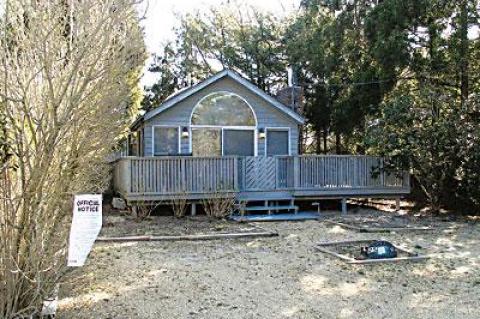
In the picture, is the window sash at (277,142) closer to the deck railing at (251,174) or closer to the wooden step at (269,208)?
the deck railing at (251,174)

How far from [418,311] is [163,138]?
33.0 ft

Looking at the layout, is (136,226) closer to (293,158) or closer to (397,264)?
(293,158)

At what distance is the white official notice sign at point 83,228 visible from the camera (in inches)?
141

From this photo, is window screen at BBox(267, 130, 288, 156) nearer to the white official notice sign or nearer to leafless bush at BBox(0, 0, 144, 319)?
leafless bush at BBox(0, 0, 144, 319)

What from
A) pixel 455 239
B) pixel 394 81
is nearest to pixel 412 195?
pixel 394 81

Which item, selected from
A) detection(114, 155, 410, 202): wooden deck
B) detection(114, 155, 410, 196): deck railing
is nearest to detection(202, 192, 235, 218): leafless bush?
detection(114, 155, 410, 202): wooden deck

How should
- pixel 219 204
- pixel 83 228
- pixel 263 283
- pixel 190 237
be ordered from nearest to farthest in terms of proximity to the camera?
pixel 83 228, pixel 263 283, pixel 190 237, pixel 219 204

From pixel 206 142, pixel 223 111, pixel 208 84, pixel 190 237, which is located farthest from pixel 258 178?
pixel 190 237

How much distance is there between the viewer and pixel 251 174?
12.3m

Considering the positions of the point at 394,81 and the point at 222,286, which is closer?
the point at 222,286

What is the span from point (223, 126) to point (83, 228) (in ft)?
34.5

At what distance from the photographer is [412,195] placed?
642 inches

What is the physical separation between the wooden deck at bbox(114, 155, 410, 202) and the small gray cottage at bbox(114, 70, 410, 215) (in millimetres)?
25

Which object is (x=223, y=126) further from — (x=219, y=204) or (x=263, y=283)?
(x=263, y=283)
